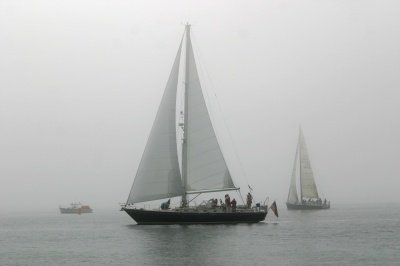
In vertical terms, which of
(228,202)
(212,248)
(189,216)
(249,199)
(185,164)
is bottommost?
(212,248)

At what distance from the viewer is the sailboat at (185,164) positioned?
58.8 meters

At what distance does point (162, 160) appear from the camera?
5906 cm

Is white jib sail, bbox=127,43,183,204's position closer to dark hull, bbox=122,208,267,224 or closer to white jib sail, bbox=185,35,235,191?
white jib sail, bbox=185,35,235,191

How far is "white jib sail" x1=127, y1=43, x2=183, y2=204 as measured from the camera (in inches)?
2308

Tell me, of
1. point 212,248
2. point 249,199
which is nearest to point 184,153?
point 249,199

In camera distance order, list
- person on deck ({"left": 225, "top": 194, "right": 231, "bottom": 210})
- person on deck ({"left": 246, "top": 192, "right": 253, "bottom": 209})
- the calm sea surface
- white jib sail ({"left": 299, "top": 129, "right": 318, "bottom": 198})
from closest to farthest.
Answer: the calm sea surface, person on deck ({"left": 225, "top": 194, "right": 231, "bottom": 210}), person on deck ({"left": 246, "top": 192, "right": 253, "bottom": 209}), white jib sail ({"left": 299, "top": 129, "right": 318, "bottom": 198})

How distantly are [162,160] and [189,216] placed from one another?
5846 millimetres

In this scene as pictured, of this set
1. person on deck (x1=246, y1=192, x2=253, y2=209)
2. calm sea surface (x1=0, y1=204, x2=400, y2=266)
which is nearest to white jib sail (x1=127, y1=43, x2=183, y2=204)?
calm sea surface (x1=0, y1=204, x2=400, y2=266)

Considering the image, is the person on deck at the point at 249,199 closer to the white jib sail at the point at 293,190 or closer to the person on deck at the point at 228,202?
the person on deck at the point at 228,202

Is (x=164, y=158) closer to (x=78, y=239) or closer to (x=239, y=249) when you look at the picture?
(x=78, y=239)

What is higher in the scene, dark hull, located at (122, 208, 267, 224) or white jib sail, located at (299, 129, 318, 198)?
white jib sail, located at (299, 129, 318, 198)

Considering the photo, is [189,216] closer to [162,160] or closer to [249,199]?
[162,160]

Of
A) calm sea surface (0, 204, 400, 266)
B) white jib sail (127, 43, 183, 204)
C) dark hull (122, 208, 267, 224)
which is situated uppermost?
white jib sail (127, 43, 183, 204)

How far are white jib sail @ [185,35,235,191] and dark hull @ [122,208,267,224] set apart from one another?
2.60 metres
